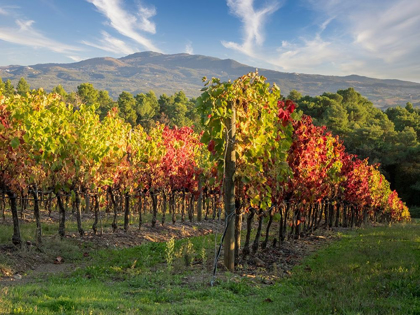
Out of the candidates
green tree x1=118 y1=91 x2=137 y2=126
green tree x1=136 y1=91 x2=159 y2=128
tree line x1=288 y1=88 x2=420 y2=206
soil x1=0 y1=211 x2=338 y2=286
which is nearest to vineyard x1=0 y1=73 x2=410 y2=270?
soil x1=0 y1=211 x2=338 y2=286

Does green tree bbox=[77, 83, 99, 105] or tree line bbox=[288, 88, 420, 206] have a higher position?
green tree bbox=[77, 83, 99, 105]

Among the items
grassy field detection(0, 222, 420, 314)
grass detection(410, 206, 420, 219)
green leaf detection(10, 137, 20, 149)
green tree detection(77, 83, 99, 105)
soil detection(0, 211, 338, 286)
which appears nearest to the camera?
grassy field detection(0, 222, 420, 314)

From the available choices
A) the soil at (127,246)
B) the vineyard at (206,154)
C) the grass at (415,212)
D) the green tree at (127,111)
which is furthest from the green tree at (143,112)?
the soil at (127,246)

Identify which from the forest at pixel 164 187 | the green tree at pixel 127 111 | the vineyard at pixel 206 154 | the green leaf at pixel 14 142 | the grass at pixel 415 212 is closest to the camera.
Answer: the forest at pixel 164 187

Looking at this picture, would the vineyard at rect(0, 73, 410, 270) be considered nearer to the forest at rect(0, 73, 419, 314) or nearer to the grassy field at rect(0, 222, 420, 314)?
the forest at rect(0, 73, 419, 314)

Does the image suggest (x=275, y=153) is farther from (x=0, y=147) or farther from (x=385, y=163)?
(x=385, y=163)

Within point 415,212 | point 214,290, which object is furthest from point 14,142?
point 415,212

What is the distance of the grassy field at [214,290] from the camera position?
21.0 ft

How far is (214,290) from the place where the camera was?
7.89m

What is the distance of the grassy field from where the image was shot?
21.0 ft

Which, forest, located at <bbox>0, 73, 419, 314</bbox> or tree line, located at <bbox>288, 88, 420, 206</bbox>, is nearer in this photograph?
forest, located at <bbox>0, 73, 419, 314</bbox>

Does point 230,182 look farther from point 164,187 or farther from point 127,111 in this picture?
point 127,111

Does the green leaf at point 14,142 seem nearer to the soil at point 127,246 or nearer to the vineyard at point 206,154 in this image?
the vineyard at point 206,154

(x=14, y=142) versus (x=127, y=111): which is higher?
(x=127, y=111)
